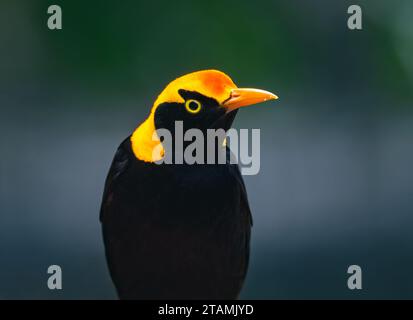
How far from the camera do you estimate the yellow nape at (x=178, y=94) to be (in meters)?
2.14

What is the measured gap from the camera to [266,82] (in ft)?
9.73

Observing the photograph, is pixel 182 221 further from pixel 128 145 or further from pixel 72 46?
pixel 72 46

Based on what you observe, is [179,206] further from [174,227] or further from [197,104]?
[197,104]

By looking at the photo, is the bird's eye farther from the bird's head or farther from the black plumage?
the black plumage

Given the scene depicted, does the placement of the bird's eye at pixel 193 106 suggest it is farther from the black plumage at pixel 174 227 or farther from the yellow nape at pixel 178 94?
the black plumage at pixel 174 227

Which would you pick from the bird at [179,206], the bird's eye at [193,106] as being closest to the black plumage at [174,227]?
the bird at [179,206]

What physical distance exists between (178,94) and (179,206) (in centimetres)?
35

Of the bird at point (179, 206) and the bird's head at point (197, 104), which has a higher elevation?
the bird's head at point (197, 104)

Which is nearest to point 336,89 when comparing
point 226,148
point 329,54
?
point 329,54

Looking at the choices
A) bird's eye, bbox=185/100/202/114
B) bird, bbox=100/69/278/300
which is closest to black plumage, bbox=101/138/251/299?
bird, bbox=100/69/278/300

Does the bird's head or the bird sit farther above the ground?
the bird's head

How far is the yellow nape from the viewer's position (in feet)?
7.04

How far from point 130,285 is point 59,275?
435 millimetres

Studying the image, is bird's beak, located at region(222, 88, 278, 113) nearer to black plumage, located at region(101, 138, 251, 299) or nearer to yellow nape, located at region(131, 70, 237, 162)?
yellow nape, located at region(131, 70, 237, 162)
